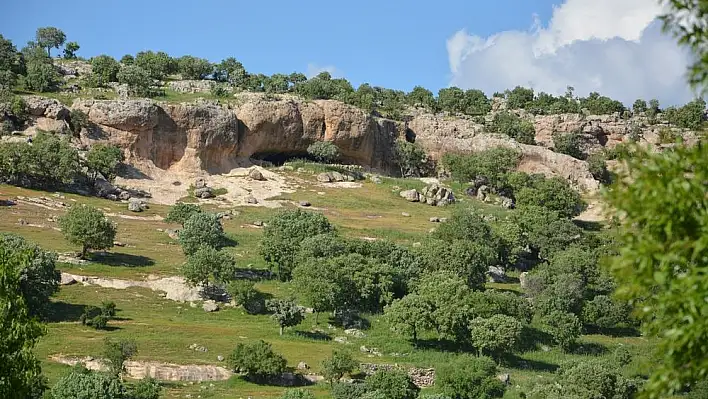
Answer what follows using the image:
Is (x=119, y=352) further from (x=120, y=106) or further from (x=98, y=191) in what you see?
(x=120, y=106)

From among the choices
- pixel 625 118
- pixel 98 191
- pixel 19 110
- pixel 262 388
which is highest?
pixel 625 118

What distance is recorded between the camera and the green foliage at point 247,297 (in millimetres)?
60719

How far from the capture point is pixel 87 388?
3638cm

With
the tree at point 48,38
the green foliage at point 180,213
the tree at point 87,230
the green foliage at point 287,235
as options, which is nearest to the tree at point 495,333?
the green foliage at point 287,235

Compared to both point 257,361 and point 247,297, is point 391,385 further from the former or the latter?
point 247,297

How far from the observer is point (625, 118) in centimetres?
14788

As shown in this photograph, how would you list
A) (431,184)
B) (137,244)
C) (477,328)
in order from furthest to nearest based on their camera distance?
(431,184) < (137,244) < (477,328)

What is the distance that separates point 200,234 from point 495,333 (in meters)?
29.6

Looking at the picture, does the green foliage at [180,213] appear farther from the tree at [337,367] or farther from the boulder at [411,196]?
the tree at [337,367]

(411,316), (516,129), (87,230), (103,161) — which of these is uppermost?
(516,129)

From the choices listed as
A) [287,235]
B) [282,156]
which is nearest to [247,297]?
[287,235]

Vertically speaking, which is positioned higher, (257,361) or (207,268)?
(207,268)

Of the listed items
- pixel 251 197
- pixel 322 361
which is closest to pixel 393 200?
pixel 251 197

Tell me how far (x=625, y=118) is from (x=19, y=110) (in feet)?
325
